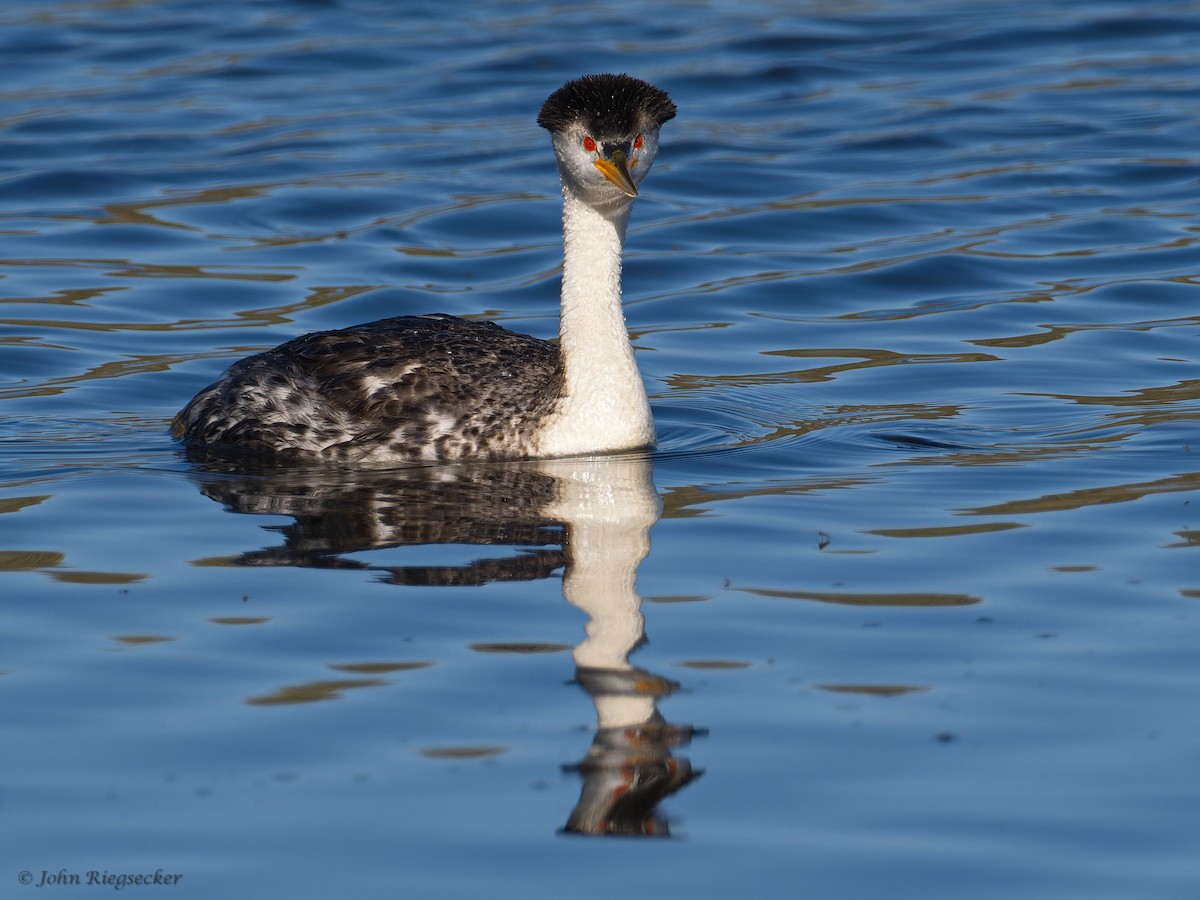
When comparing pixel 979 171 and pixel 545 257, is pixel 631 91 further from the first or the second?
pixel 979 171

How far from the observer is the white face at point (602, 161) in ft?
34.4

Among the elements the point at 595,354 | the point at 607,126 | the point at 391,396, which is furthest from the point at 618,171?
the point at 391,396

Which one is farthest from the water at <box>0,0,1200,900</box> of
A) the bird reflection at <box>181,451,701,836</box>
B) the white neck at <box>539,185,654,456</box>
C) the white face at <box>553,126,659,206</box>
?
the white face at <box>553,126,659,206</box>

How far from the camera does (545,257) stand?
17812 millimetres

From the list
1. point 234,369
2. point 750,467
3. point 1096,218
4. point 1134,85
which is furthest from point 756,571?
point 1134,85

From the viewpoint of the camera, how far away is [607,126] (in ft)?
34.2

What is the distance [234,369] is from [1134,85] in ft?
52.8

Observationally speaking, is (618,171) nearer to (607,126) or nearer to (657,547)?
(607,126)

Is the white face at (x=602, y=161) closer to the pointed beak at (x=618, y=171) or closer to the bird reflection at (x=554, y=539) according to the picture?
the pointed beak at (x=618, y=171)

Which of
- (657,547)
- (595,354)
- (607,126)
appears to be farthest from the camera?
(595,354)

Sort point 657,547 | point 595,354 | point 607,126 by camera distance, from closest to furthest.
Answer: point 657,547 < point 607,126 < point 595,354

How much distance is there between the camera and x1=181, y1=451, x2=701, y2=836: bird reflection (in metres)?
6.60

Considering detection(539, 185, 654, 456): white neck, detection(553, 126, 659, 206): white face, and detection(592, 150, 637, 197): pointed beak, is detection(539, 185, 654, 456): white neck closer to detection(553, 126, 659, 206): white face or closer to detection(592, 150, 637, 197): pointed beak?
detection(553, 126, 659, 206): white face

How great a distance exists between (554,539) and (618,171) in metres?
2.16
